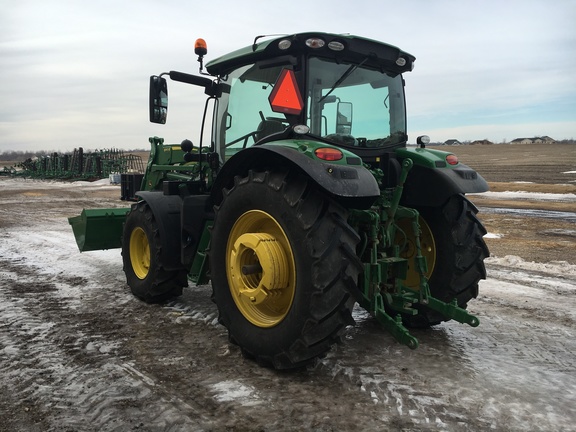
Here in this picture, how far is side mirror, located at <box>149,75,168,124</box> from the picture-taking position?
4.76 meters

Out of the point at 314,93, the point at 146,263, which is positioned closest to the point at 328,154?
the point at 314,93

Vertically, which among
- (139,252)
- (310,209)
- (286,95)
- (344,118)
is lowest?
(139,252)

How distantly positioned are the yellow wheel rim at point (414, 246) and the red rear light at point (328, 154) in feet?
4.12

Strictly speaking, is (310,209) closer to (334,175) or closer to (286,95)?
(334,175)

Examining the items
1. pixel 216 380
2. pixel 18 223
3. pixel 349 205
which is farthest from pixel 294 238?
pixel 18 223

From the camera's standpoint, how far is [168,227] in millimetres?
5000

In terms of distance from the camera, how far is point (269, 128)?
166 inches

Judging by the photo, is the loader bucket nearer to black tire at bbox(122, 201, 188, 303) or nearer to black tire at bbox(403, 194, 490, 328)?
black tire at bbox(122, 201, 188, 303)

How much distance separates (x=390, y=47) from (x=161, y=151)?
3.91 metres

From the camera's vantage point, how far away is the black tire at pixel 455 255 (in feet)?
13.7

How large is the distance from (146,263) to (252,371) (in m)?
2.50

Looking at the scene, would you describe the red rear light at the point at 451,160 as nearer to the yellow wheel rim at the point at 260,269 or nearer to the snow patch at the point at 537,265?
the yellow wheel rim at the point at 260,269

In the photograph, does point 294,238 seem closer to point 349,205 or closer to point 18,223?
point 349,205

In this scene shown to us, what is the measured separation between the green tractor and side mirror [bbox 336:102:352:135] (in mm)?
12
